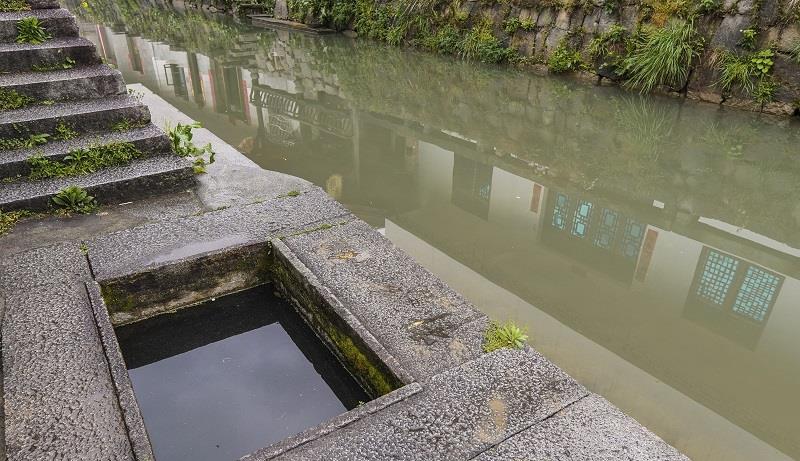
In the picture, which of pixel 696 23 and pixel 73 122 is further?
pixel 696 23

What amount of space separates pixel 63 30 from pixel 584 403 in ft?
14.3

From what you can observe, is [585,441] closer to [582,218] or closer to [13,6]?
[582,218]

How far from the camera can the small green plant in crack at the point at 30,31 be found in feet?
12.5

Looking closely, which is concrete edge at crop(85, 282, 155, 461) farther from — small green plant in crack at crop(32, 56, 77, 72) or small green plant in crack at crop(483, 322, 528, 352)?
small green plant in crack at crop(32, 56, 77, 72)

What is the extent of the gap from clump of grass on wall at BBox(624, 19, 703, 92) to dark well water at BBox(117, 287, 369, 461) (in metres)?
6.63

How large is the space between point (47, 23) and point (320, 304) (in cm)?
330

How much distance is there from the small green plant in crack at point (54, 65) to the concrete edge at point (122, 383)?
90.9 inches

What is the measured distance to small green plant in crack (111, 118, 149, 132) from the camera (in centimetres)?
366

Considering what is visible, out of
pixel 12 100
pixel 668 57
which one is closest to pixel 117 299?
pixel 12 100

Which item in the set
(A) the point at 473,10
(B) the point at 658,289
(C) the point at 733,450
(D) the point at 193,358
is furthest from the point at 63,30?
(A) the point at 473,10

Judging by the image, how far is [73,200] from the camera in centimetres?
310

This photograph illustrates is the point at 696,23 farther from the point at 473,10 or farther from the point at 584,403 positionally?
the point at 584,403

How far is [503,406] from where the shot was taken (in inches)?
68.7

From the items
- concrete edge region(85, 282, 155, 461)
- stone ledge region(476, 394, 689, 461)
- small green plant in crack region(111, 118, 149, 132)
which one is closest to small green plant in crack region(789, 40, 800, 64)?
stone ledge region(476, 394, 689, 461)
